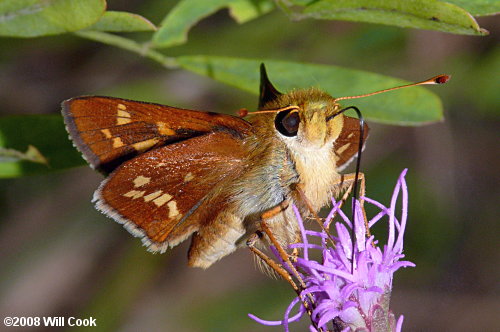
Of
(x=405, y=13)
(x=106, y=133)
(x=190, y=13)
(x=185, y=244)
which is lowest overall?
(x=185, y=244)

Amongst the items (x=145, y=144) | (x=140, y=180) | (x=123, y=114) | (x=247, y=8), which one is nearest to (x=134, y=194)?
(x=140, y=180)

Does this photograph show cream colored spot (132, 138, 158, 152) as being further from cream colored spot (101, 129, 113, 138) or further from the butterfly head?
the butterfly head

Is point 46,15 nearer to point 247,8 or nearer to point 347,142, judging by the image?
point 247,8

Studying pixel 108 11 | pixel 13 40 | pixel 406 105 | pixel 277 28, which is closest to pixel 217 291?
pixel 277 28

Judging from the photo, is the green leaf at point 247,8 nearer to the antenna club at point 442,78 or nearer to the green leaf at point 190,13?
the green leaf at point 190,13

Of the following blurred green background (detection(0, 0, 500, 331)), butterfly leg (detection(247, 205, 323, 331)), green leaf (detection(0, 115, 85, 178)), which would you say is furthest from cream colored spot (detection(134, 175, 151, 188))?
blurred green background (detection(0, 0, 500, 331))
